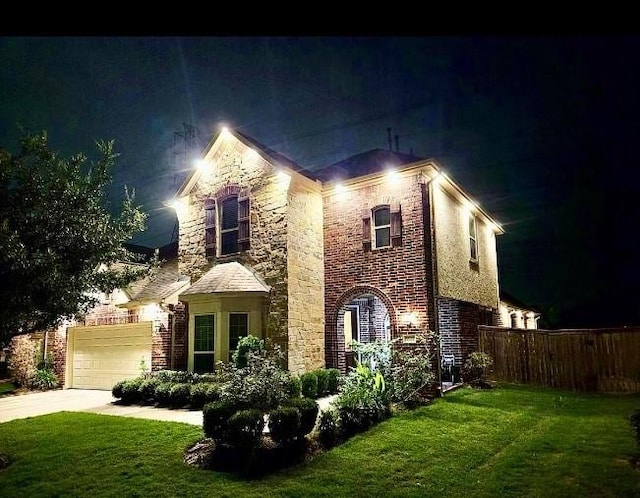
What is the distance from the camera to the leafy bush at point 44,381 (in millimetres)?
17172

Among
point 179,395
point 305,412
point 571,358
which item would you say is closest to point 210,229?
point 179,395

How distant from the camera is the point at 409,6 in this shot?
893mm

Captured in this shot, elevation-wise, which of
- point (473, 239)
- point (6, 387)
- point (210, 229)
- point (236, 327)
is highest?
point (210, 229)

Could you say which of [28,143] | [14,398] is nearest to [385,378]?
[28,143]

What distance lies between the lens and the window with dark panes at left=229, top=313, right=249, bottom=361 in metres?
13.4

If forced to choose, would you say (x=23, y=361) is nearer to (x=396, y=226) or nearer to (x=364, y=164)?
(x=364, y=164)

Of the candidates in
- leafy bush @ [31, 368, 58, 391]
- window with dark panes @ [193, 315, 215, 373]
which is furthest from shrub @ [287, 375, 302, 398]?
leafy bush @ [31, 368, 58, 391]

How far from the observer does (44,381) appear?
1720 cm

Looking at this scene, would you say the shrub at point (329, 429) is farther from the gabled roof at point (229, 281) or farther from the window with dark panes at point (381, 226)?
the window with dark panes at point (381, 226)

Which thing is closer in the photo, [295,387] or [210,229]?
[295,387]

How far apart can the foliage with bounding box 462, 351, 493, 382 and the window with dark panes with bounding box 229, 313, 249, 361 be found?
689 centimetres

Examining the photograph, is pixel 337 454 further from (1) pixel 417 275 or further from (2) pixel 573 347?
(2) pixel 573 347

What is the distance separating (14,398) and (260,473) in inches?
492

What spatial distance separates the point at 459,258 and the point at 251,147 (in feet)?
25.1
